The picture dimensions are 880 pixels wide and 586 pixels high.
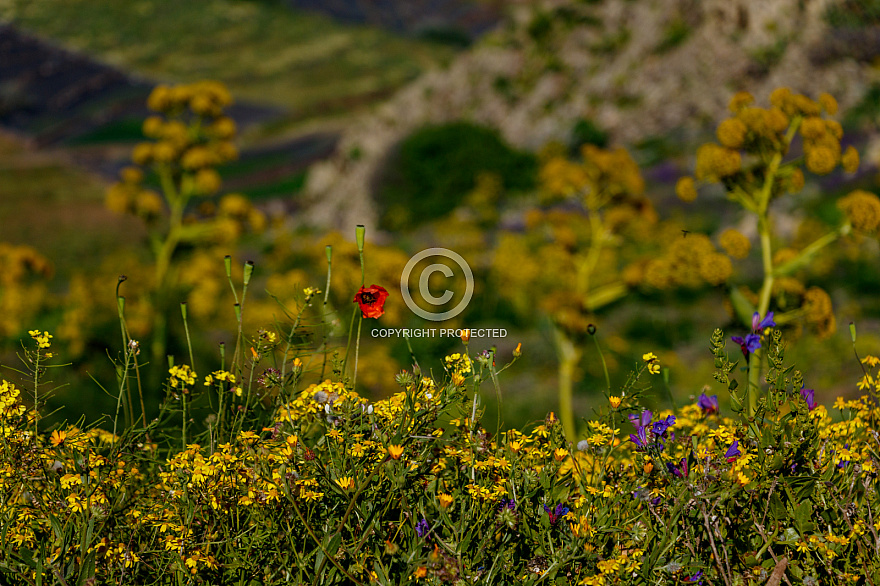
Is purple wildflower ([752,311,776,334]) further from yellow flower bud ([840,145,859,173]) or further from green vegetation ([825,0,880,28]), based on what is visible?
green vegetation ([825,0,880,28])

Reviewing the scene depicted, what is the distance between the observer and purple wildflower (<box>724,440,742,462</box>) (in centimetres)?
200

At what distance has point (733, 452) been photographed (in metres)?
2.01

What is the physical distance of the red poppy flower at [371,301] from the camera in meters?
2.27

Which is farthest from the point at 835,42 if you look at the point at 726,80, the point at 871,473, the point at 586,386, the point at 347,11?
the point at 347,11

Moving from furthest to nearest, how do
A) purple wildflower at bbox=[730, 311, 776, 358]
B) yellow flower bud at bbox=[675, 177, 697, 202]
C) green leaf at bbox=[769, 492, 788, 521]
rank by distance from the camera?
yellow flower bud at bbox=[675, 177, 697, 202] < purple wildflower at bbox=[730, 311, 776, 358] < green leaf at bbox=[769, 492, 788, 521]

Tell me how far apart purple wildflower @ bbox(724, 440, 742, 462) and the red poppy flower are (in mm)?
1060

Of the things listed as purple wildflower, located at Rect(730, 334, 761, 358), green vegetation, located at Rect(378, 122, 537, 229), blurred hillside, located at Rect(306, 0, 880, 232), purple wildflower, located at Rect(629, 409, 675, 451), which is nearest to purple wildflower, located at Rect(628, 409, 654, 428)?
purple wildflower, located at Rect(629, 409, 675, 451)

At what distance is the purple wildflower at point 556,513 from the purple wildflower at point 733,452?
47cm

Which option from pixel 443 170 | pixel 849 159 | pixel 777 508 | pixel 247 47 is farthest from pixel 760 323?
pixel 247 47

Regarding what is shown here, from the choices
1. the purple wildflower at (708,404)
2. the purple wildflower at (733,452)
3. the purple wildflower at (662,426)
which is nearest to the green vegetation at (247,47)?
the purple wildflower at (708,404)

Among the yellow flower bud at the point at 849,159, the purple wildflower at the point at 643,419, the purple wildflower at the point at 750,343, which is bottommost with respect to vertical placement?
the purple wildflower at the point at 643,419

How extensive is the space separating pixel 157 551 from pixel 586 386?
28.0 feet

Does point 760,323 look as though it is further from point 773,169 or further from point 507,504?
point 773,169

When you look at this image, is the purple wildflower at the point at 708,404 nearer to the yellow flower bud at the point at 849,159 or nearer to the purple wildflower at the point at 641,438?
the purple wildflower at the point at 641,438
